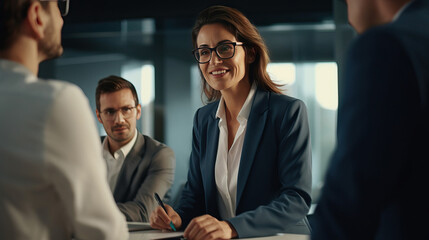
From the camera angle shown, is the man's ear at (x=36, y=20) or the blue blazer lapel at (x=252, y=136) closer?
the man's ear at (x=36, y=20)

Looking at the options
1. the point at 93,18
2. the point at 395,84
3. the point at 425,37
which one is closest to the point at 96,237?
the point at 395,84

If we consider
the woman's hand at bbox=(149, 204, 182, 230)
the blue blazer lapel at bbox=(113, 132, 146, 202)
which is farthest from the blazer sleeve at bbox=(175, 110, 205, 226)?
the blue blazer lapel at bbox=(113, 132, 146, 202)

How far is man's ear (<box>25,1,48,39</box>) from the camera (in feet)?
3.95

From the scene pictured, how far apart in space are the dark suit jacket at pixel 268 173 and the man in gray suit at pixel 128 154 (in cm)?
70

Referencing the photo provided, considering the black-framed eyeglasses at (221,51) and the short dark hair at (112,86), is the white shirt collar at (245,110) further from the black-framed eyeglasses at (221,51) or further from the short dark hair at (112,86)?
the short dark hair at (112,86)

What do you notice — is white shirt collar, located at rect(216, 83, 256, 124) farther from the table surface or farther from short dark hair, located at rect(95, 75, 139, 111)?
short dark hair, located at rect(95, 75, 139, 111)

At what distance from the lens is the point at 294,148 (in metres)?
2.13

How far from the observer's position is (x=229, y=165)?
2.28 metres

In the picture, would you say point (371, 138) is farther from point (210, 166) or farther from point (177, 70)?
point (177, 70)

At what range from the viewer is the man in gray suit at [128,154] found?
303 cm

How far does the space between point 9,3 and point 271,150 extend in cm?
138

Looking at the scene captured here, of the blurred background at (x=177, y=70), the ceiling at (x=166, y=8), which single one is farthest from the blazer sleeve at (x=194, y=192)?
the blurred background at (x=177, y=70)

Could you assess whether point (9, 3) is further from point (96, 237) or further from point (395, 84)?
point (395, 84)

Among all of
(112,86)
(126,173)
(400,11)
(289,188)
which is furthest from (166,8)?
(400,11)
